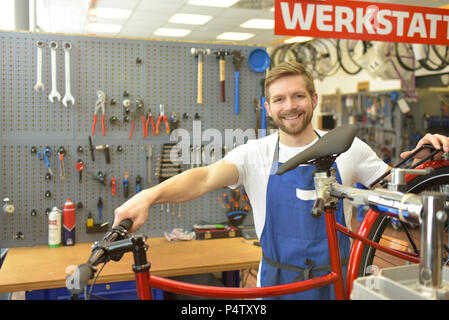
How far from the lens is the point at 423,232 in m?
0.77

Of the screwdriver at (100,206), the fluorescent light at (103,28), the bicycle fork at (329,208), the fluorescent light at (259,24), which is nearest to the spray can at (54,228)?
the screwdriver at (100,206)

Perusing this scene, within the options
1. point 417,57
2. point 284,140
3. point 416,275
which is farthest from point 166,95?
point 417,57

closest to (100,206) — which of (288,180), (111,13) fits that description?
(288,180)

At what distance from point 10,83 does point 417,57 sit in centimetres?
497

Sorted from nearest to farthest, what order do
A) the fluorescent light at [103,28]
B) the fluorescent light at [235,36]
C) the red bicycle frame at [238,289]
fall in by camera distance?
the red bicycle frame at [238,289] → the fluorescent light at [103,28] → the fluorescent light at [235,36]

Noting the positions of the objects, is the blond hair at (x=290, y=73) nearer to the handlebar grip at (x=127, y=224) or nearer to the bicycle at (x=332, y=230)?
→ the bicycle at (x=332, y=230)

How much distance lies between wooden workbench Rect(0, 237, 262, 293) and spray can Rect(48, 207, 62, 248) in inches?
2.2

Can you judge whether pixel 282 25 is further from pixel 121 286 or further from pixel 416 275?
pixel 416 275

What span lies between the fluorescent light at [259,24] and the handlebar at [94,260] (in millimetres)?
8289

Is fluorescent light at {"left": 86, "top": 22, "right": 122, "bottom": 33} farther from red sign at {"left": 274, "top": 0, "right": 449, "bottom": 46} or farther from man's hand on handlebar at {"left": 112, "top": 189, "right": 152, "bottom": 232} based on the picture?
man's hand on handlebar at {"left": 112, "top": 189, "right": 152, "bottom": 232}

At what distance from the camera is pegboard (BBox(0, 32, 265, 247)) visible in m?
2.72

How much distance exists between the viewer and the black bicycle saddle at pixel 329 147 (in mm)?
1061

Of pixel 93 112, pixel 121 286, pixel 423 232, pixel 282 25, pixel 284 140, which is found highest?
pixel 282 25

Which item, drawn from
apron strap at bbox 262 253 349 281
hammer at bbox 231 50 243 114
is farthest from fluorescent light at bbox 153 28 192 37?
apron strap at bbox 262 253 349 281
